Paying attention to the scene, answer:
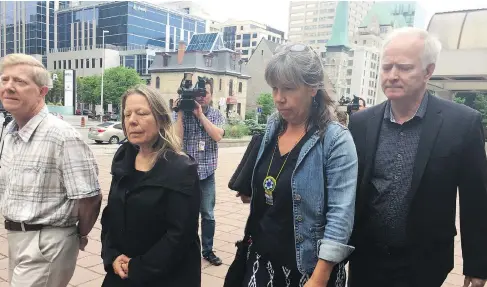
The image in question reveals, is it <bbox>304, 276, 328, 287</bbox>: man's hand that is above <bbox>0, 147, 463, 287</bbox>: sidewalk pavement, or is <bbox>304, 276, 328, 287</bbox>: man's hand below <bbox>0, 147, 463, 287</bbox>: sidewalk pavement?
above

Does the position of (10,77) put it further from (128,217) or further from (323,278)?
(323,278)

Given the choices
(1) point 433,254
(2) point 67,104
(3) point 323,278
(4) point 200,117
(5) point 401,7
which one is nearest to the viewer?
(3) point 323,278

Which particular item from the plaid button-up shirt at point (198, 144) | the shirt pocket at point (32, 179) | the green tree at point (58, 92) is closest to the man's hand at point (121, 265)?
the shirt pocket at point (32, 179)

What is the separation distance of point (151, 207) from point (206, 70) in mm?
42142

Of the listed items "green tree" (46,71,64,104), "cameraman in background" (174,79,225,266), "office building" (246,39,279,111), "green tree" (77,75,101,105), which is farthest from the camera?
"green tree" (46,71,64,104)

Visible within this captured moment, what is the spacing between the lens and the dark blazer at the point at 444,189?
1.73 meters

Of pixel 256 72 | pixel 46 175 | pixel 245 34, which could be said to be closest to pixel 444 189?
pixel 46 175

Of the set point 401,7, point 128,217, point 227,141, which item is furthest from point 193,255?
point 401,7

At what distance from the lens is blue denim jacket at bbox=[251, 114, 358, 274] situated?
158 cm

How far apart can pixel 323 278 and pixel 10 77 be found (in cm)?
190

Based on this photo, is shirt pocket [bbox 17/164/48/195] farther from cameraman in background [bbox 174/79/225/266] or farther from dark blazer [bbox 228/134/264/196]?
cameraman in background [bbox 174/79/225/266]

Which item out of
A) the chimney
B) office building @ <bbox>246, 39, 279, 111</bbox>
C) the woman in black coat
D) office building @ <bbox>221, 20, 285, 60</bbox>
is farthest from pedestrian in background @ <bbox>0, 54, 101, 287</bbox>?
office building @ <bbox>221, 20, 285, 60</bbox>

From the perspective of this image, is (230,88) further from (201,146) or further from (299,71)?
(299,71)

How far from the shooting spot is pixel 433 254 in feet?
5.91
